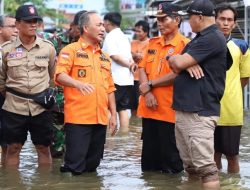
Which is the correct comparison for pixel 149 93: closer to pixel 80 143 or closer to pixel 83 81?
pixel 83 81

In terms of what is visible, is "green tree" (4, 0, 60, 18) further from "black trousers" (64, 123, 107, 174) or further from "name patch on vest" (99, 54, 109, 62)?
"black trousers" (64, 123, 107, 174)

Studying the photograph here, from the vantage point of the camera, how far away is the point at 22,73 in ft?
23.0

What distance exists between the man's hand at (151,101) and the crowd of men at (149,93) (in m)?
0.01

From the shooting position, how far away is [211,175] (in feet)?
19.2

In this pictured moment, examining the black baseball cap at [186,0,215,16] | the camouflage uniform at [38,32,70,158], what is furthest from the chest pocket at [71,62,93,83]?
the black baseball cap at [186,0,215,16]

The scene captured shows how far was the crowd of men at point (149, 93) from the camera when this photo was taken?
5820 mm

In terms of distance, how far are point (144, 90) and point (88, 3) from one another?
4016 centimetres

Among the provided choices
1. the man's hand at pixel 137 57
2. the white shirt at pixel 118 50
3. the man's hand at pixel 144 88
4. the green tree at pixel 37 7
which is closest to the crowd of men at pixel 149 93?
the man's hand at pixel 144 88

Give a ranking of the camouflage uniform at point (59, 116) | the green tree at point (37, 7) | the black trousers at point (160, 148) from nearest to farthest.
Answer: the black trousers at point (160, 148) < the camouflage uniform at point (59, 116) < the green tree at point (37, 7)

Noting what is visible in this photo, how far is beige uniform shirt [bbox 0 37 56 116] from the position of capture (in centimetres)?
703

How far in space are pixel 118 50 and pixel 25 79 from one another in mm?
3743

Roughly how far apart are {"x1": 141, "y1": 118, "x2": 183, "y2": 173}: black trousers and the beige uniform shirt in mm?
1200

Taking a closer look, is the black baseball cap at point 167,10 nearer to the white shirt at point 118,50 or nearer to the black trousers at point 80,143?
the black trousers at point 80,143

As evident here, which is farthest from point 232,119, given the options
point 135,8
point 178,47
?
point 135,8
